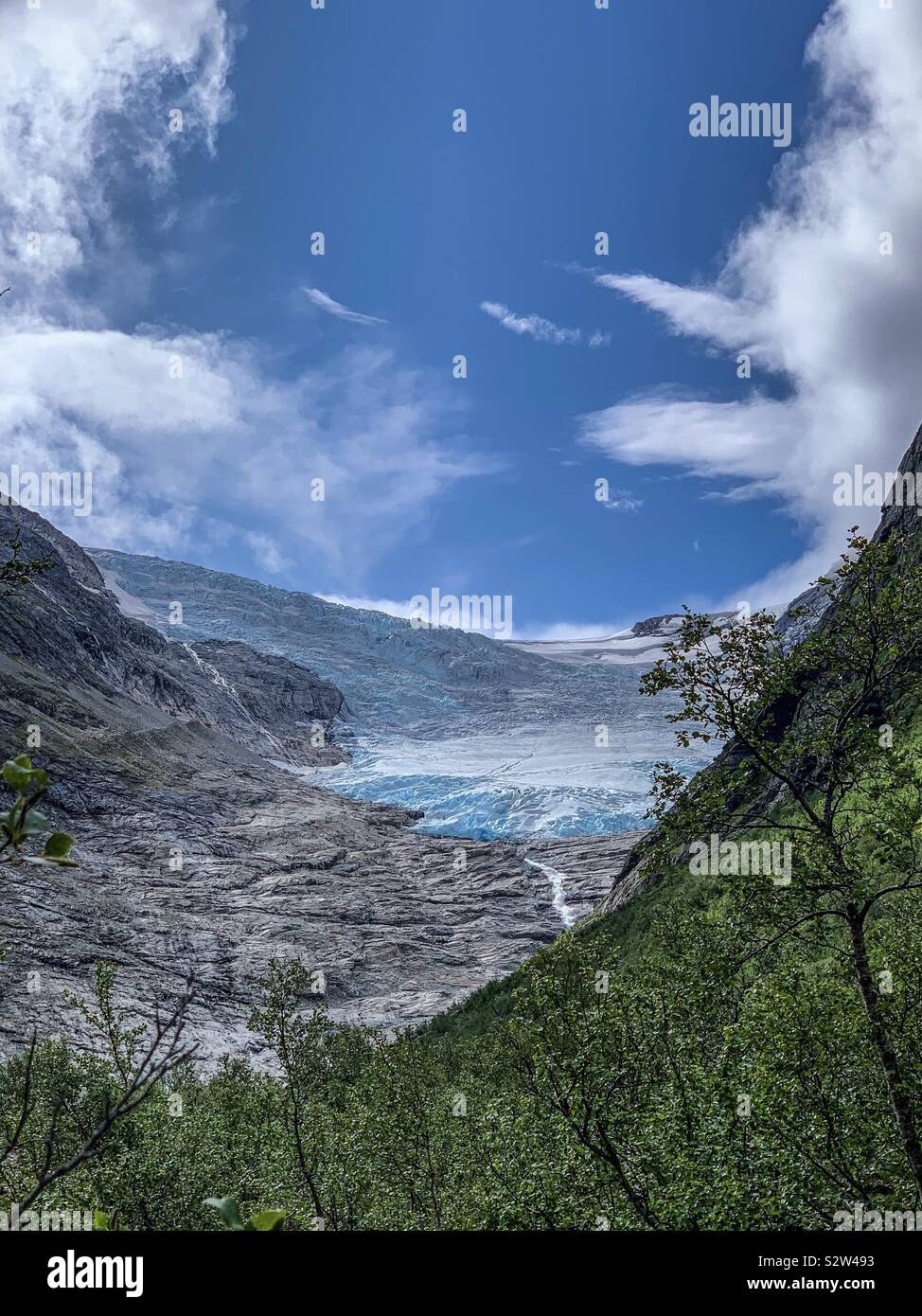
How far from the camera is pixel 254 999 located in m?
78.0

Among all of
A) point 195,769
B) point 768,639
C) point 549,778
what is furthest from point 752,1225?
point 549,778

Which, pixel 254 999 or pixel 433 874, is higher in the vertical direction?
pixel 433 874

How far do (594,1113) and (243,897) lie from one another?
94.2 m

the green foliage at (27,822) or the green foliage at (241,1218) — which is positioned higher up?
the green foliage at (27,822)

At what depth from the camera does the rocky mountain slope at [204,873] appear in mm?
78875

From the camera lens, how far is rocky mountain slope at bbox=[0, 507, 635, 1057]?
259 ft

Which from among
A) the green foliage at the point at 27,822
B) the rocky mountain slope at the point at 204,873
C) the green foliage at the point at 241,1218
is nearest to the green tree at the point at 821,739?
the green foliage at the point at 241,1218

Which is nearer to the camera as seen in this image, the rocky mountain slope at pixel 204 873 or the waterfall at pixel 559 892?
the rocky mountain slope at pixel 204 873

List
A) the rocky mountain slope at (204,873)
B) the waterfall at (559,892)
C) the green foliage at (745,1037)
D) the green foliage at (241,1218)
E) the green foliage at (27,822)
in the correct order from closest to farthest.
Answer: the green foliage at (241,1218) < the green foliage at (27,822) < the green foliage at (745,1037) < the rocky mountain slope at (204,873) < the waterfall at (559,892)

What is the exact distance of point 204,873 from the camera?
106 metres

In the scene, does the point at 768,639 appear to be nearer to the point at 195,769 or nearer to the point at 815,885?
the point at 815,885

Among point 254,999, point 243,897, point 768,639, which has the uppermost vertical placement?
point 768,639

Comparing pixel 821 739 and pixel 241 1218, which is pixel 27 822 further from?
pixel 821 739

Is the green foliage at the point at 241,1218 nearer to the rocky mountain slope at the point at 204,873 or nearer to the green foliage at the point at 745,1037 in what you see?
the green foliage at the point at 745,1037
